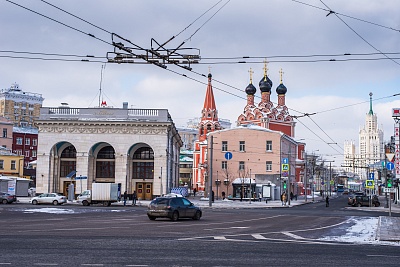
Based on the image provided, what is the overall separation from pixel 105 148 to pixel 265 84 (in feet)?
153

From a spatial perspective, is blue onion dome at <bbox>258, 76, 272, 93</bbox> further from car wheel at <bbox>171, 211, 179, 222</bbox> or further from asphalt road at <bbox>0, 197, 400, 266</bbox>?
asphalt road at <bbox>0, 197, 400, 266</bbox>

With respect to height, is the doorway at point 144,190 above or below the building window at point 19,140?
below

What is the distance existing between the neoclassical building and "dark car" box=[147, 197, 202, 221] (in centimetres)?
3829

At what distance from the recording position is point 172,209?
30578 mm

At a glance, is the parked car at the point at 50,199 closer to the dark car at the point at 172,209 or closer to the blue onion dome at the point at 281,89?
the dark car at the point at 172,209

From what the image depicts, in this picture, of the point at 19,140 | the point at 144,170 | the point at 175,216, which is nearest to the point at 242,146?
the point at 144,170

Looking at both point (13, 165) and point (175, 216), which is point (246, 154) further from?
point (175, 216)

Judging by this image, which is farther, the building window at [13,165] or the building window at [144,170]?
the building window at [13,165]

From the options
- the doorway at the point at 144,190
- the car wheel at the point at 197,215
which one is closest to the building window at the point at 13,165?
the doorway at the point at 144,190

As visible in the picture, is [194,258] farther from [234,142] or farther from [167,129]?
[234,142]

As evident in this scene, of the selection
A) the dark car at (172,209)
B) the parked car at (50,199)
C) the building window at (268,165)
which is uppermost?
the building window at (268,165)

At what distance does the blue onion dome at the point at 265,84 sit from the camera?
110750 mm

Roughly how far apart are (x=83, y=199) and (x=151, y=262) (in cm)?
4648

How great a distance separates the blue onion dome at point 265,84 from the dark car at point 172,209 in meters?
81.1
